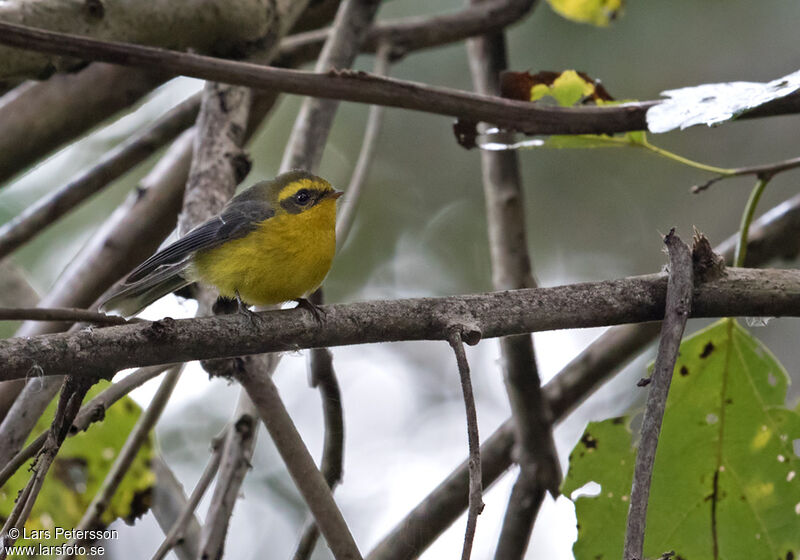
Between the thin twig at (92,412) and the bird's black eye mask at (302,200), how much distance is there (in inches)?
46.2

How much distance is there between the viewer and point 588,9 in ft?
14.6

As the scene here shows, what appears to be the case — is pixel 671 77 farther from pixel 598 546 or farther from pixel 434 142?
pixel 598 546

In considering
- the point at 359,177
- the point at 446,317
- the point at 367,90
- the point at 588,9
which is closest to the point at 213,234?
the point at 367,90

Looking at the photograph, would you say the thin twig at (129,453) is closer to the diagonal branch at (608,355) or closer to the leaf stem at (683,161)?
the diagonal branch at (608,355)

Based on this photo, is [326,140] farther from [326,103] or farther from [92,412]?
[92,412]

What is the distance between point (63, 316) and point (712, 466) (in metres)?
1.90

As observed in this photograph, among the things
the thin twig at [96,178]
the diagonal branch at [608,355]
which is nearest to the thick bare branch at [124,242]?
the thin twig at [96,178]

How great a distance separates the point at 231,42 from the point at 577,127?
65.8 inches

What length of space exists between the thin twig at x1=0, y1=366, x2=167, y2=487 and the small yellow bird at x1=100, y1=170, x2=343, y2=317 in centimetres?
63

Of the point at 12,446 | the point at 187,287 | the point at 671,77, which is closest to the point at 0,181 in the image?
the point at 187,287

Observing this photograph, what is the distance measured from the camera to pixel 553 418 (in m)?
3.88

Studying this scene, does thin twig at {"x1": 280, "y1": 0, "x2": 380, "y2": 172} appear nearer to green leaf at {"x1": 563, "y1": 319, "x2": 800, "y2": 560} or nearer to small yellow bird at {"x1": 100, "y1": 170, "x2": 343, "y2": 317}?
small yellow bird at {"x1": 100, "y1": 170, "x2": 343, "y2": 317}

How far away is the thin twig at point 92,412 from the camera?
197 cm

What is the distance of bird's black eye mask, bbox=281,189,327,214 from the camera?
11.7 ft
